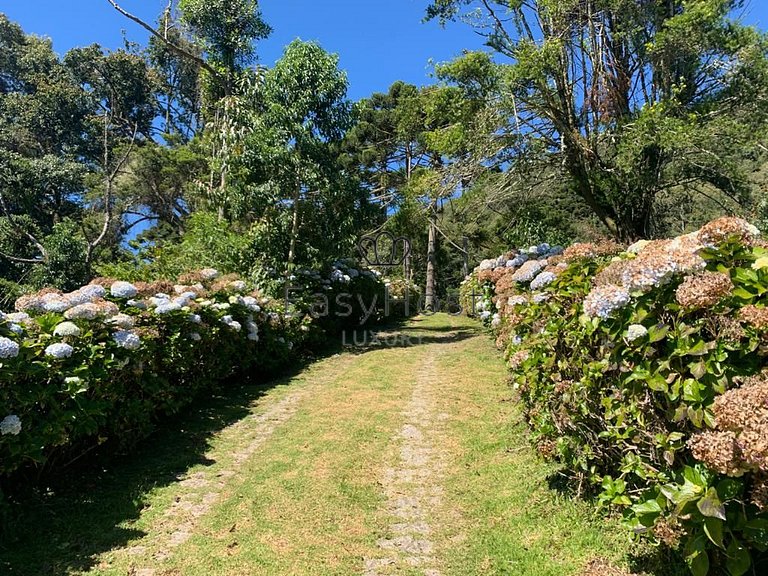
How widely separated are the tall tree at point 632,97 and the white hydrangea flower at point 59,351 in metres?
6.65

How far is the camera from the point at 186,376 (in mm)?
5504

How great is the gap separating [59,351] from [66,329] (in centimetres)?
24

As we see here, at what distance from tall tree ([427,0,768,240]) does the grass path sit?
4.61 metres

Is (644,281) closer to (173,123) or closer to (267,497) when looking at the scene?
(267,497)

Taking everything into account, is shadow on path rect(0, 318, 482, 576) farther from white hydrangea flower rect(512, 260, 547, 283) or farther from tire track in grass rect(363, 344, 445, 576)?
white hydrangea flower rect(512, 260, 547, 283)

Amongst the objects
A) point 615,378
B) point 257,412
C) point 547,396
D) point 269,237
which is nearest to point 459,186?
point 269,237

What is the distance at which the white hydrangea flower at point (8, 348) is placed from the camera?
2848 millimetres

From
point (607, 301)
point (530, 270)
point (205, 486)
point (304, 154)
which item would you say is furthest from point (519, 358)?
point (304, 154)

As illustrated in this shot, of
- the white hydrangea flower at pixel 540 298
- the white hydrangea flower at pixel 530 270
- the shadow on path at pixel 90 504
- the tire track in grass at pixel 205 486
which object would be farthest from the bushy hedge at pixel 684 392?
the shadow on path at pixel 90 504

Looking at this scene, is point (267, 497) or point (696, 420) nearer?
point (696, 420)

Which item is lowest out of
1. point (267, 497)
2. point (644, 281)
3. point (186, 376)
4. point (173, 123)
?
point (267, 497)

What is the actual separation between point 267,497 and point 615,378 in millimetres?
2448

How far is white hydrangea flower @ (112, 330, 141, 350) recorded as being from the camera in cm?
384

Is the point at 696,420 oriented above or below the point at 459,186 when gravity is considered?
below
